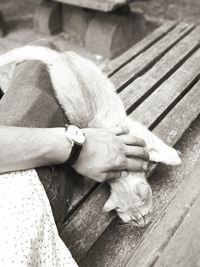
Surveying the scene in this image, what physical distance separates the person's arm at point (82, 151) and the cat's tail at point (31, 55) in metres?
0.49

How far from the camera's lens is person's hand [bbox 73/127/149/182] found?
1222mm

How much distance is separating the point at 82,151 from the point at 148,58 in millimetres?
1210

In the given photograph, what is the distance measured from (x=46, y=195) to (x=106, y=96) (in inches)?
22.8

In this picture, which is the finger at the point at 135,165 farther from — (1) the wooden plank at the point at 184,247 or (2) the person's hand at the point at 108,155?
(1) the wooden plank at the point at 184,247

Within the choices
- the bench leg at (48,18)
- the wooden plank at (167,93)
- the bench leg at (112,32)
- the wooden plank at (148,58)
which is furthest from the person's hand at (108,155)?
the bench leg at (48,18)

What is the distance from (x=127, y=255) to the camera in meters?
1.27

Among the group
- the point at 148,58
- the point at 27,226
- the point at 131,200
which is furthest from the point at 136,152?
the point at 148,58

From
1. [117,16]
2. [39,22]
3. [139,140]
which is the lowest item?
[39,22]

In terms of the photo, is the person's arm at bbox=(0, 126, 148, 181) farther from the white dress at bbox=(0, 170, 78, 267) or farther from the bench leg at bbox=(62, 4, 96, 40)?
the bench leg at bbox=(62, 4, 96, 40)

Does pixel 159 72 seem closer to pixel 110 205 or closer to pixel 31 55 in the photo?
pixel 31 55

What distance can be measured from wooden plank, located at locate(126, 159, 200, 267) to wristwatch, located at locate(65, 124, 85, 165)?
33 centimetres

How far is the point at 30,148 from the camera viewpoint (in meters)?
1.14

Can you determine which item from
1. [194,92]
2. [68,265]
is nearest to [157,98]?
[194,92]

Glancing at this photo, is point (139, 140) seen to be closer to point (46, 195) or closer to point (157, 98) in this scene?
point (46, 195)
